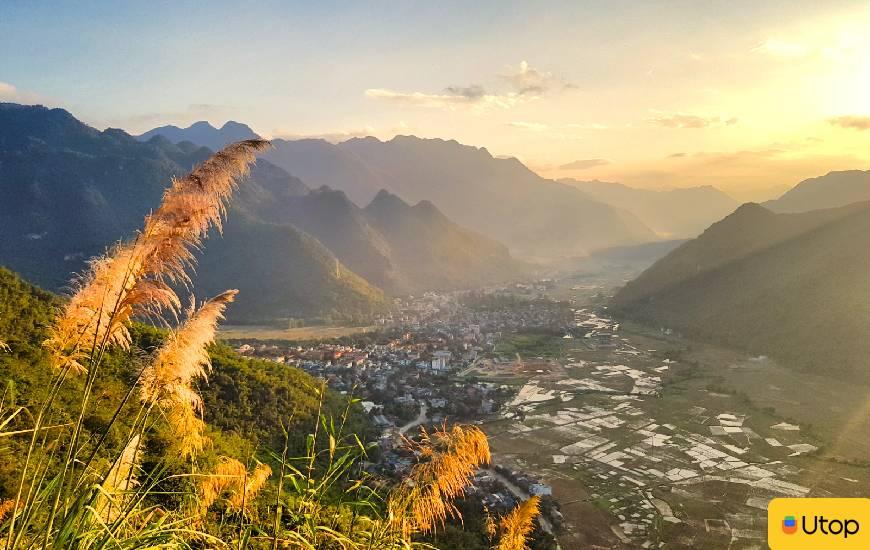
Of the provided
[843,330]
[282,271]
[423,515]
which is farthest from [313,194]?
[423,515]

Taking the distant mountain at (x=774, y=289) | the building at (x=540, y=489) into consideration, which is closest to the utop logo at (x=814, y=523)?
the building at (x=540, y=489)

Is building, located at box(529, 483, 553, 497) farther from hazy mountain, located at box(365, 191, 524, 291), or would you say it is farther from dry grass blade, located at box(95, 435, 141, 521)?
hazy mountain, located at box(365, 191, 524, 291)

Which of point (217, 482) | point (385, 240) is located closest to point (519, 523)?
point (217, 482)

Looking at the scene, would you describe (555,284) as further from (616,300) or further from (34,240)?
(34,240)

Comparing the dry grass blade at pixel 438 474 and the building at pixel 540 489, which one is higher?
the dry grass blade at pixel 438 474

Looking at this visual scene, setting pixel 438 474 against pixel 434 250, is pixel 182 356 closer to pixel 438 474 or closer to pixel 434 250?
pixel 438 474

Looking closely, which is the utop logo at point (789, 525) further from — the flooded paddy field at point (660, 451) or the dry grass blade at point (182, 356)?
the flooded paddy field at point (660, 451)

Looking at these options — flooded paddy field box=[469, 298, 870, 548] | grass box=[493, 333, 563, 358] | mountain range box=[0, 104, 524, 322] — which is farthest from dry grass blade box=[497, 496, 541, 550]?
mountain range box=[0, 104, 524, 322]
